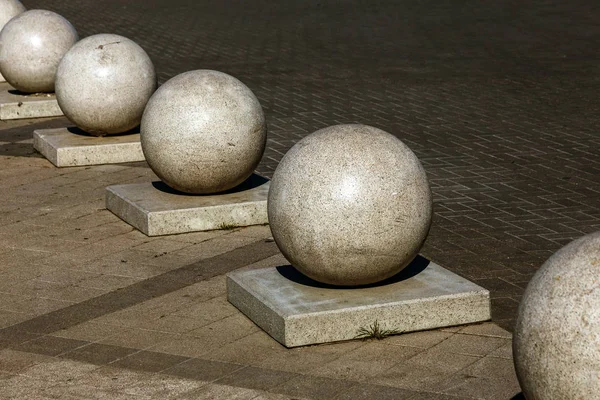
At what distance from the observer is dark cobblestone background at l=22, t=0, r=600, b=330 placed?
35.8ft

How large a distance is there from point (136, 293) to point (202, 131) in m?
2.22

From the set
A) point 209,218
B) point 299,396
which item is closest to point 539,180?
point 209,218

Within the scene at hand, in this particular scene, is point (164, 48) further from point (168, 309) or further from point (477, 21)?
point (168, 309)

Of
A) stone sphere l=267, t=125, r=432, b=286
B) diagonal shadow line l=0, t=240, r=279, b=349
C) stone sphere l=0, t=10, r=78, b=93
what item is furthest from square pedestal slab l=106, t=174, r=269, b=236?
stone sphere l=0, t=10, r=78, b=93

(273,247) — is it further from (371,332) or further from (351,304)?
(371,332)

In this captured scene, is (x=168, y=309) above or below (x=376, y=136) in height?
below

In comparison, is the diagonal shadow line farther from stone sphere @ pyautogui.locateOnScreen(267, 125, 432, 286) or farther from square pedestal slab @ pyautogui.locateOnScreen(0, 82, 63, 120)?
square pedestal slab @ pyautogui.locateOnScreen(0, 82, 63, 120)

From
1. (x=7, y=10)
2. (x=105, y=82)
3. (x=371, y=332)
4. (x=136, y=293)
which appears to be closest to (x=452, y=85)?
(x=105, y=82)

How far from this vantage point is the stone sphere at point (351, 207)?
26.4ft

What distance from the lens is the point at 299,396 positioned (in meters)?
7.11

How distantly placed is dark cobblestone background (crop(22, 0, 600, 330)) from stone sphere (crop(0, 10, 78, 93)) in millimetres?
2929

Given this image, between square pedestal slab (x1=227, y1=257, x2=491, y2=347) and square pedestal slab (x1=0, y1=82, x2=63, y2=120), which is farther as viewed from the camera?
square pedestal slab (x1=0, y1=82, x2=63, y2=120)

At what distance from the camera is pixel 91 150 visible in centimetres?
1381

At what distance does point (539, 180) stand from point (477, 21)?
1335 cm
